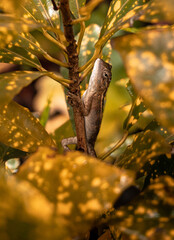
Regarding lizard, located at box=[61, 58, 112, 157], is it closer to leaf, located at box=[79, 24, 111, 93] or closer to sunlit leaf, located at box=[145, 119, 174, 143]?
leaf, located at box=[79, 24, 111, 93]

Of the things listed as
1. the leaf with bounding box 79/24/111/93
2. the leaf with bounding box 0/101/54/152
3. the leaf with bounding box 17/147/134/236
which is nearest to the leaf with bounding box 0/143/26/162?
the leaf with bounding box 0/101/54/152

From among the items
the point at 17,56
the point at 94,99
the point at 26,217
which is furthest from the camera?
the point at 94,99

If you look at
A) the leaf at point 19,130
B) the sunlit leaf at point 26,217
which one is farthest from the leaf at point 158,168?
the sunlit leaf at point 26,217

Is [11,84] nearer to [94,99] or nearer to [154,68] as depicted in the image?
[154,68]

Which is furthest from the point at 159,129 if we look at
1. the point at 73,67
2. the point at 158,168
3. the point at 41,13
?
the point at 41,13

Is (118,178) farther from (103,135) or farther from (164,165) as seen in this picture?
(103,135)

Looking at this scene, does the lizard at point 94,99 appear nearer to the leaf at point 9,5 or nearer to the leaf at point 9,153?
the leaf at point 9,153
